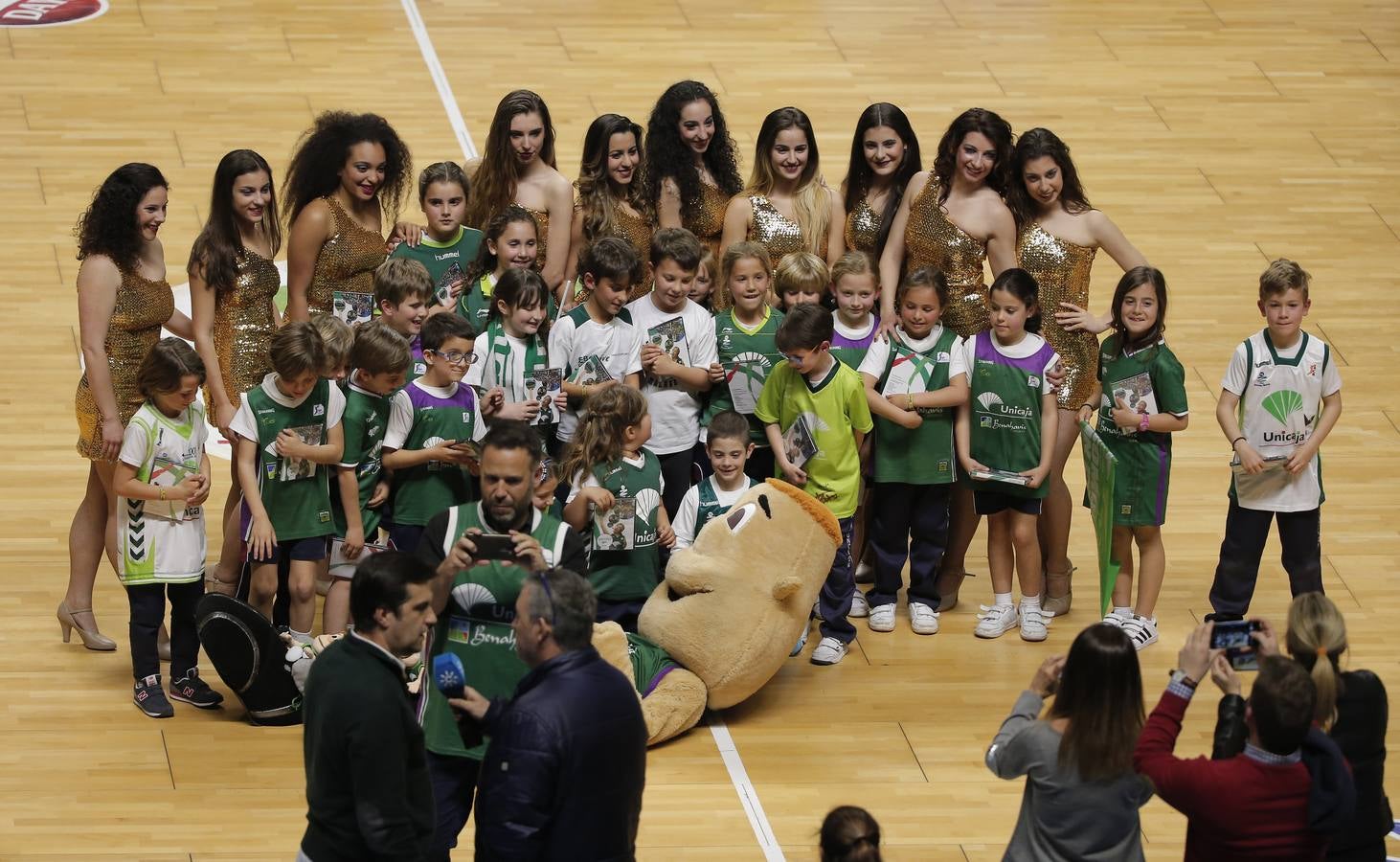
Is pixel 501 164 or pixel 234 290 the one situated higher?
pixel 501 164

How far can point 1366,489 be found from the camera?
8516mm

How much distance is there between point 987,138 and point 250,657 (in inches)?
123

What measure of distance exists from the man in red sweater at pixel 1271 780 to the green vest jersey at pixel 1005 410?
8.74ft

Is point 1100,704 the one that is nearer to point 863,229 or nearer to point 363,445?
point 363,445

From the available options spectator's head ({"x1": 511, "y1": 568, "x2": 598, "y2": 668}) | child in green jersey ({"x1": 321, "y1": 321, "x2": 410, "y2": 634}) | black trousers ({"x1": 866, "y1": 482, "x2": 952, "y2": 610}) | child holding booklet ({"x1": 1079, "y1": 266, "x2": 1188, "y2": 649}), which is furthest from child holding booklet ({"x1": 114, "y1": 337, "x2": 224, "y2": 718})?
child holding booklet ({"x1": 1079, "y1": 266, "x2": 1188, "y2": 649})

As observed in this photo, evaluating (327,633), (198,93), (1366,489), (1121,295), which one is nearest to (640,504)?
(327,633)

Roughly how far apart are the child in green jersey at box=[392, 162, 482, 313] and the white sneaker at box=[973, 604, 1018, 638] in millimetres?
2181

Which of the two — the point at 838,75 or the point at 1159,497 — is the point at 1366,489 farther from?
the point at 838,75

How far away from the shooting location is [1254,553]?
7.13m

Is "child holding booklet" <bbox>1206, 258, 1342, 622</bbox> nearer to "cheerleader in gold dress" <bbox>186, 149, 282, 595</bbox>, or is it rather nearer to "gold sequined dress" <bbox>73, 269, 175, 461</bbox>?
"cheerleader in gold dress" <bbox>186, 149, 282, 595</bbox>

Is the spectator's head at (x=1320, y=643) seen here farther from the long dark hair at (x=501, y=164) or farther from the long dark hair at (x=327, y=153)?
the long dark hair at (x=327, y=153)

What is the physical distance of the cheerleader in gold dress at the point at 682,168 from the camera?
24.5 ft

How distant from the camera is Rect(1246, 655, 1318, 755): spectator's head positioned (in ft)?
14.0

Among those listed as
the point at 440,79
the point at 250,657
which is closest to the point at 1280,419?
the point at 250,657
